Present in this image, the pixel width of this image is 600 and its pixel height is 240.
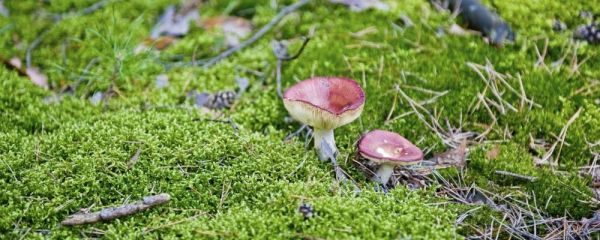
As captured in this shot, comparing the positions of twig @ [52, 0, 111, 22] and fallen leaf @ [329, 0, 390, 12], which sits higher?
twig @ [52, 0, 111, 22]

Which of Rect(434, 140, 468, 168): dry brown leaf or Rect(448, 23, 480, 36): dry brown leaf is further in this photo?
Rect(448, 23, 480, 36): dry brown leaf

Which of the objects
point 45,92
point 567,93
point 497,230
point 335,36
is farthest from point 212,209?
Answer: point 567,93

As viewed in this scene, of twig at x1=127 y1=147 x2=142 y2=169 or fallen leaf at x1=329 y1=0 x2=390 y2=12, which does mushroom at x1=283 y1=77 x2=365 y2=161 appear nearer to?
twig at x1=127 y1=147 x2=142 y2=169

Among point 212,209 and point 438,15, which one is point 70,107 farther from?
point 438,15

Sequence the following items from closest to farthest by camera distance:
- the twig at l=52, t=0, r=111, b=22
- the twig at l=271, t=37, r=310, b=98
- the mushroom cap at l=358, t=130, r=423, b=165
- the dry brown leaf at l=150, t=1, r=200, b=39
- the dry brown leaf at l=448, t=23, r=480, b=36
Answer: the mushroom cap at l=358, t=130, r=423, b=165 → the twig at l=271, t=37, r=310, b=98 → the dry brown leaf at l=448, t=23, r=480, b=36 → the dry brown leaf at l=150, t=1, r=200, b=39 → the twig at l=52, t=0, r=111, b=22

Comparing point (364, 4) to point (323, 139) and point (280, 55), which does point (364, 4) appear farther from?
point (323, 139)

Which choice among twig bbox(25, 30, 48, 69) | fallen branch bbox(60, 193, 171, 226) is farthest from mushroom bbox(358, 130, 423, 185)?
twig bbox(25, 30, 48, 69)

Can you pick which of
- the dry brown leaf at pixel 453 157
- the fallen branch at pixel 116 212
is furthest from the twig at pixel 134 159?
the dry brown leaf at pixel 453 157
